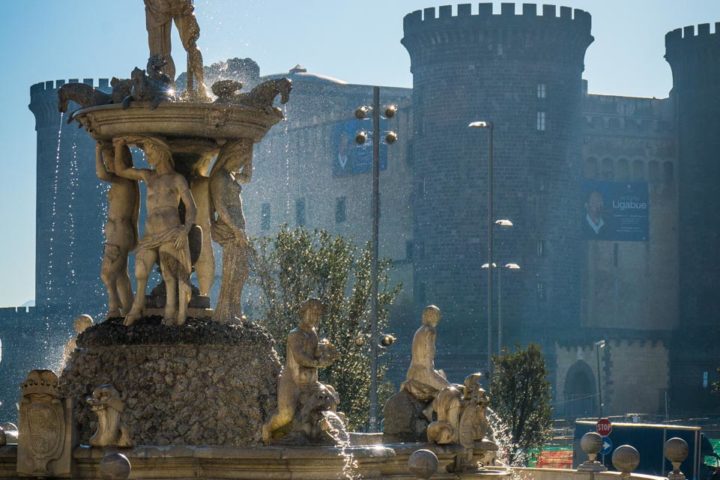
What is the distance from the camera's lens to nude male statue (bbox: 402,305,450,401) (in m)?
20.3

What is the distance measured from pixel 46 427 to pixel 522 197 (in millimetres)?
77816

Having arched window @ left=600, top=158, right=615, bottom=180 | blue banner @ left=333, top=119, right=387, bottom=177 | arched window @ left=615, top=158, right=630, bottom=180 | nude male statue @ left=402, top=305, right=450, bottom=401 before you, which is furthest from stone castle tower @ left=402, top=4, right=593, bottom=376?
nude male statue @ left=402, top=305, right=450, bottom=401

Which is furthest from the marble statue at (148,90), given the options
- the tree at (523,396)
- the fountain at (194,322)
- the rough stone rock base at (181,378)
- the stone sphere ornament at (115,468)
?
the tree at (523,396)

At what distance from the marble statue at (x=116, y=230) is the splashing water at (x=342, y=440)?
12.3 ft

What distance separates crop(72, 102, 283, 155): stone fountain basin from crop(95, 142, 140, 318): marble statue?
0.83 feet

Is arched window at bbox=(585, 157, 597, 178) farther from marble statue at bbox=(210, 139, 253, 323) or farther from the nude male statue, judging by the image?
the nude male statue

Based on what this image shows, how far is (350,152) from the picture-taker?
10462 centimetres

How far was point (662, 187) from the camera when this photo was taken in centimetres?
10638

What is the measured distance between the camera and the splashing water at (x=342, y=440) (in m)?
16.6

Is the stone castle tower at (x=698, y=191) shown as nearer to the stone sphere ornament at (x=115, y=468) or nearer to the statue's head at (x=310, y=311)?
the statue's head at (x=310, y=311)

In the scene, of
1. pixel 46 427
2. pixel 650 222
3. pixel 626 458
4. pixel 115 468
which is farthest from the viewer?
pixel 650 222

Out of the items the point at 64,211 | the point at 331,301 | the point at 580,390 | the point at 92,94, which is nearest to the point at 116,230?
the point at 92,94

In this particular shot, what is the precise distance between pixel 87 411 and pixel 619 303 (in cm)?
8831

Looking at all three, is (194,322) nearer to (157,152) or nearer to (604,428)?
(157,152)
